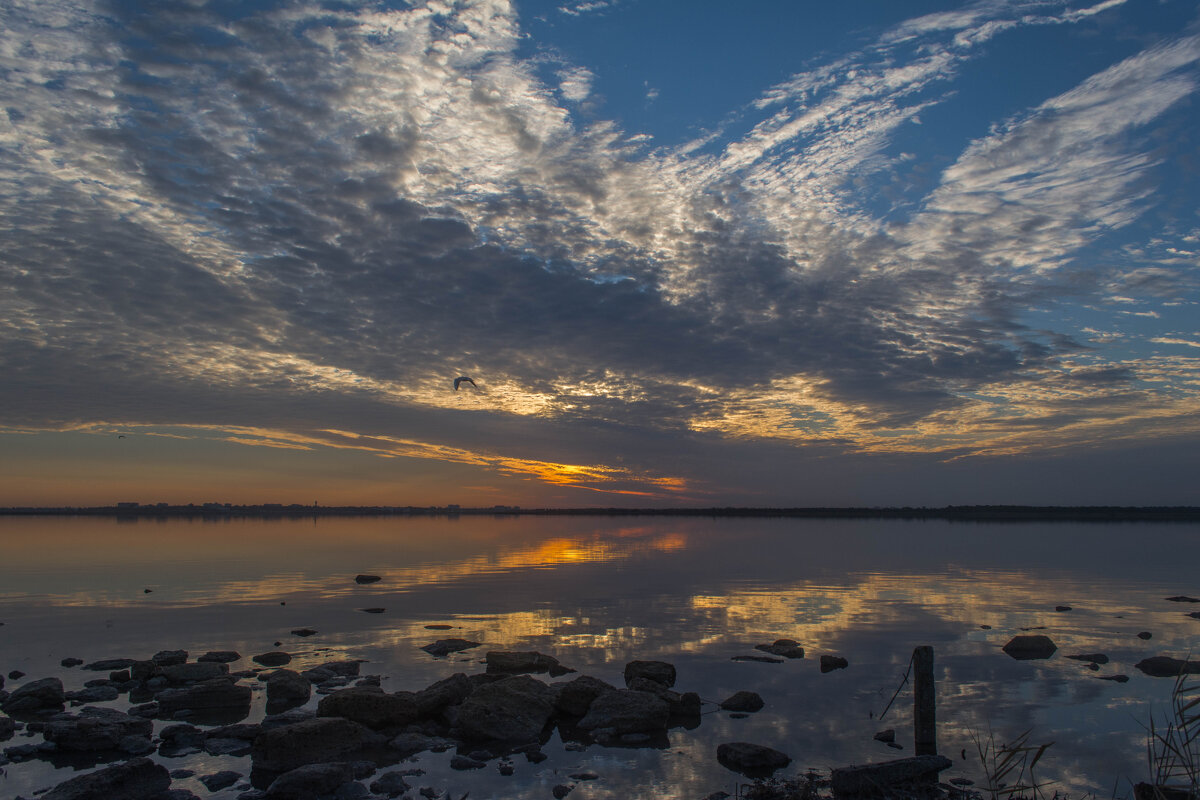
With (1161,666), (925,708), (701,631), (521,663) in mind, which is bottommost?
(701,631)

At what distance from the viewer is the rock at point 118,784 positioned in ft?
40.9

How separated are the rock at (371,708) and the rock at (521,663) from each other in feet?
19.1

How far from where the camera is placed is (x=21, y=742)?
15984mm

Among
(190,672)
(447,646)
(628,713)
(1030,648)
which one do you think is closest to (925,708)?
(628,713)

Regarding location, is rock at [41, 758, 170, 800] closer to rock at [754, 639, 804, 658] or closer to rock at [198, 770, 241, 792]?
rock at [198, 770, 241, 792]

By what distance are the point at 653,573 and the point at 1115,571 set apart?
39.2 m

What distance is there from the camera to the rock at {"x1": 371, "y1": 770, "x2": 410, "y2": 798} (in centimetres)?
1359

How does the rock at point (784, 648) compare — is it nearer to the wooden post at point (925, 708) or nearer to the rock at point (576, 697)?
the rock at point (576, 697)

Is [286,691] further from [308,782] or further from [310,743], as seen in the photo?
[308,782]

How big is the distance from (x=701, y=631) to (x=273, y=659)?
57.5ft

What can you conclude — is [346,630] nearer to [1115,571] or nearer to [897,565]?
[897,565]

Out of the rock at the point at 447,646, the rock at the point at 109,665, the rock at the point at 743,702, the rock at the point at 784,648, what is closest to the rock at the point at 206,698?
the rock at the point at 109,665

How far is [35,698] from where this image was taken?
61.3 ft

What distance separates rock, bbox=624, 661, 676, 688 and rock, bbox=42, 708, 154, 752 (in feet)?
42.9
